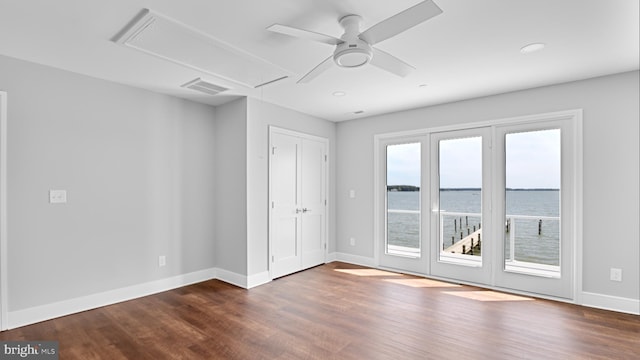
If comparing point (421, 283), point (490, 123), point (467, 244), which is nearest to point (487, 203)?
point (467, 244)

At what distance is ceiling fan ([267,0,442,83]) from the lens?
1.80 metres

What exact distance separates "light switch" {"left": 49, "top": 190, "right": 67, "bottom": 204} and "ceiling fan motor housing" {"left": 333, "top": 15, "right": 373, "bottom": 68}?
123 inches

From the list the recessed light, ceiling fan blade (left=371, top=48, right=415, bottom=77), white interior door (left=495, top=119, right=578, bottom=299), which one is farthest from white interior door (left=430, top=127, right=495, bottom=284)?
ceiling fan blade (left=371, top=48, right=415, bottom=77)

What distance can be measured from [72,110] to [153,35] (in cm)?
165

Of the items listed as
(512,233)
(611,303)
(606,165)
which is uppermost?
(606,165)

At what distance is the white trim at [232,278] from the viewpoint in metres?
4.23

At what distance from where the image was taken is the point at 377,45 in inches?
107

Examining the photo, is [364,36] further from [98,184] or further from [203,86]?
[98,184]

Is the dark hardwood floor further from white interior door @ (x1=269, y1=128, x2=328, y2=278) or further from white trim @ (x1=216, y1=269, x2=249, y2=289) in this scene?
white interior door @ (x1=269, y1=128, x2=328, y2=278)

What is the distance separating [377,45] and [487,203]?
2.72 metres

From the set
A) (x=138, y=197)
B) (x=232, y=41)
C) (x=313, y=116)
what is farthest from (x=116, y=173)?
(x=313, y=116)

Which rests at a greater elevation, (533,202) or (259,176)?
(259,176)

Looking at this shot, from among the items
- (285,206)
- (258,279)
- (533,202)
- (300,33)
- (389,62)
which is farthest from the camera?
(285,206)

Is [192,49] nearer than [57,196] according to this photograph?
Yes
